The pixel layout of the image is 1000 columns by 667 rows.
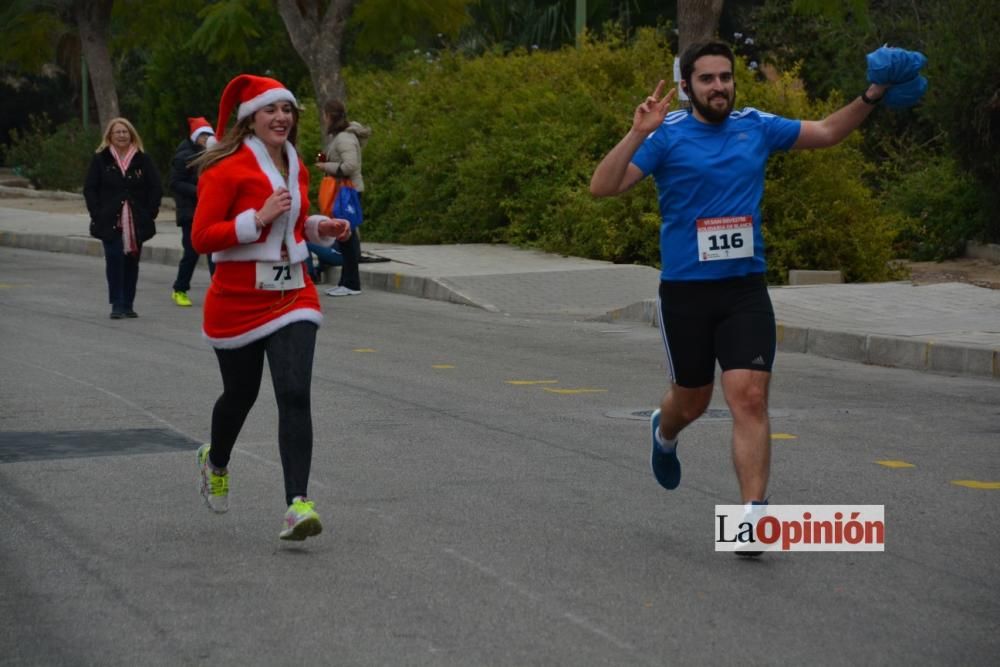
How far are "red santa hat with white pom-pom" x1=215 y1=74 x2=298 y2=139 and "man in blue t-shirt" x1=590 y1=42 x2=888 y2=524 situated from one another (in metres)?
1.23

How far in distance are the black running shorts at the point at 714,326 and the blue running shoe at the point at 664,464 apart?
44cm

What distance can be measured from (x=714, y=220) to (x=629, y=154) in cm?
41

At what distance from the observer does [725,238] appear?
21.5 feet

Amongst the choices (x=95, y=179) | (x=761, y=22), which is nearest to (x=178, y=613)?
(x=95, y=179)

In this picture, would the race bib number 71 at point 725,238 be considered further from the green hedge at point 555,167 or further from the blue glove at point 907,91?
the green hedge at point 555,167

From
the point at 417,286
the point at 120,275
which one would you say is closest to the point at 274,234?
the point at 120,275

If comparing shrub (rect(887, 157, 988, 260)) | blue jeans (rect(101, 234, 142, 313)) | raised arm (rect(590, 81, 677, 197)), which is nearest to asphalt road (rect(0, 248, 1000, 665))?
raised arm (rect(590, 81, 677, 197))

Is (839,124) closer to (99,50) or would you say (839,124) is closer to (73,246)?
(73,246)

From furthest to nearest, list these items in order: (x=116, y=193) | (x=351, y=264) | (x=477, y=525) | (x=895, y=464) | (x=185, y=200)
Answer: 1. (x=351, y=264)
2. (x=185, y=200)
3. (x=116, y=193)
4. (x=895, y=464)
5. (x=477, y=525)

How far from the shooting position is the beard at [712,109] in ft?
21.6

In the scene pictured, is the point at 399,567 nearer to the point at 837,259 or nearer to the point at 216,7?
the point at 837,259

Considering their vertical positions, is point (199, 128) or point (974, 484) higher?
point (199, 128)

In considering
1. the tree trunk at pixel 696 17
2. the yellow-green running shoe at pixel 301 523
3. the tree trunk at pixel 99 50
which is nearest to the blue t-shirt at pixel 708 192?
the yellow-green running shoe at pixel 301 523

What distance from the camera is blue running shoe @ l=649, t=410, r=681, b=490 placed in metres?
7.14
